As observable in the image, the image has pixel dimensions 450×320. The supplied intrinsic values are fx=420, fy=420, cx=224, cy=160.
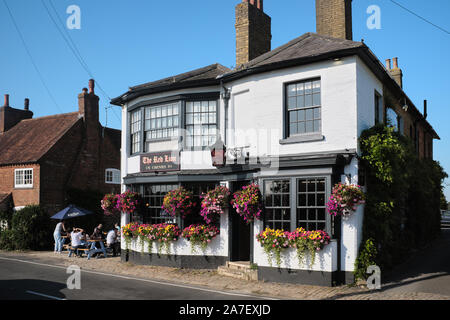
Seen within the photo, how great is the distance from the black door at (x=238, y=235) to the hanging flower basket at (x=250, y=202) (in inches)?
49.5

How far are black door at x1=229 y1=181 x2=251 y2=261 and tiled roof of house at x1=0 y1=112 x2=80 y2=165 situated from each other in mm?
14650

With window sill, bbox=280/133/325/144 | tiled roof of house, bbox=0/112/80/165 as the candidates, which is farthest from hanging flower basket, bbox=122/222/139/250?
tiled roof of house, bbox=0/112/80/165

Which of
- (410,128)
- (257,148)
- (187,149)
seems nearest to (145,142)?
(187,149)

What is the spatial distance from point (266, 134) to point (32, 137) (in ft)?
64.5

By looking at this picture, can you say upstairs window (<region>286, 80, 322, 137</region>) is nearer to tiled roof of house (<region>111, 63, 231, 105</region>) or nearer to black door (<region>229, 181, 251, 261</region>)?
black door (<region>229, 181, 251, 261</region>)

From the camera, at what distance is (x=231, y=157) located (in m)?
14.6

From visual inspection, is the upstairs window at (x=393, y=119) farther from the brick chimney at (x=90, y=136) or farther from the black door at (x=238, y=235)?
the brick chimney at (x=90, y=136)

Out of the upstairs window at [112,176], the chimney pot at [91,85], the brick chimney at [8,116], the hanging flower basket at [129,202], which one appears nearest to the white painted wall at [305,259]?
the hanging flower basket at [129,202]

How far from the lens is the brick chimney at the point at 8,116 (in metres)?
30.8

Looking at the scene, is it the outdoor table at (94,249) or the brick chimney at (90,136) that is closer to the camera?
the outdoor table at (94,249)

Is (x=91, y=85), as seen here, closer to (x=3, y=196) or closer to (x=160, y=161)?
(x=3, y=196)

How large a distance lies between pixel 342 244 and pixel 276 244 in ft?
6.04

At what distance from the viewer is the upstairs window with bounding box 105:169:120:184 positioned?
28458mm

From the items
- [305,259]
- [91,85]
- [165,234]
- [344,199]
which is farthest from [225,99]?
[91,85]
